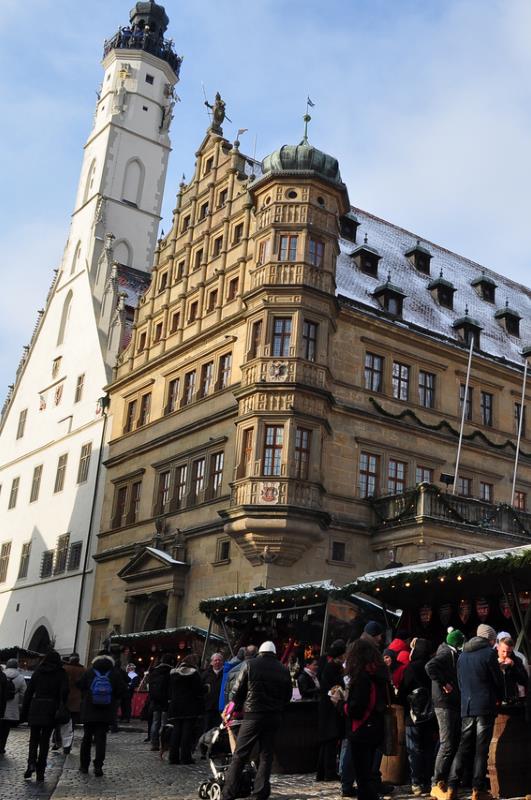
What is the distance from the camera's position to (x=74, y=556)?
1607 inches

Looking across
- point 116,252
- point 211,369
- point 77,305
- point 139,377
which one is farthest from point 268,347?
point 116,252

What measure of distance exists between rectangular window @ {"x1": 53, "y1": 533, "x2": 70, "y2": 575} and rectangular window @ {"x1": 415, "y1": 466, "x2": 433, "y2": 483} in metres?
16.7

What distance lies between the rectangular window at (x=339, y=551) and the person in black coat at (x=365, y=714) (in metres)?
20.5

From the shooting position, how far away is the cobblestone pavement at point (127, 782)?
1120 cm

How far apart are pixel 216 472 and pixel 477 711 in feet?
74.9

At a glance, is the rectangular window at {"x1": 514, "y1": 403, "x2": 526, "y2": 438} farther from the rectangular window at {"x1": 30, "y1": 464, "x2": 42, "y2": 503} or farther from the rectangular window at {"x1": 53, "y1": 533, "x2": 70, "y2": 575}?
the rectangular window at {"x1": 30, "y1": 464, "x2": 42, "y2": 503}

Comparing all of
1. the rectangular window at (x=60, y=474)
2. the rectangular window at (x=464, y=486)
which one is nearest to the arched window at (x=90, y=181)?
the rectangular window at (x=60, y=474)

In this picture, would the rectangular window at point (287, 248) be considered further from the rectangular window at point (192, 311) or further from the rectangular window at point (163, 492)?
the rectangular window at point (163, 492)

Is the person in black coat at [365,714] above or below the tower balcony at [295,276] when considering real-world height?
below

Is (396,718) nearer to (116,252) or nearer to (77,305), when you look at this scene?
(77,305)

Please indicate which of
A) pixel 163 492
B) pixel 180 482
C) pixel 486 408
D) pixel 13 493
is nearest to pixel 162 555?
pixel 180 482

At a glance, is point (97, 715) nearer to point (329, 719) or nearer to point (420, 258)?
point (329, 719)

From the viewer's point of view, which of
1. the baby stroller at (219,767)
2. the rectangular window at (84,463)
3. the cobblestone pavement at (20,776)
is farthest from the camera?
the rectangular window at (84,463)

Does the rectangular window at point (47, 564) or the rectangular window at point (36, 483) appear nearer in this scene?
the rectangular window at point (47, 564)
